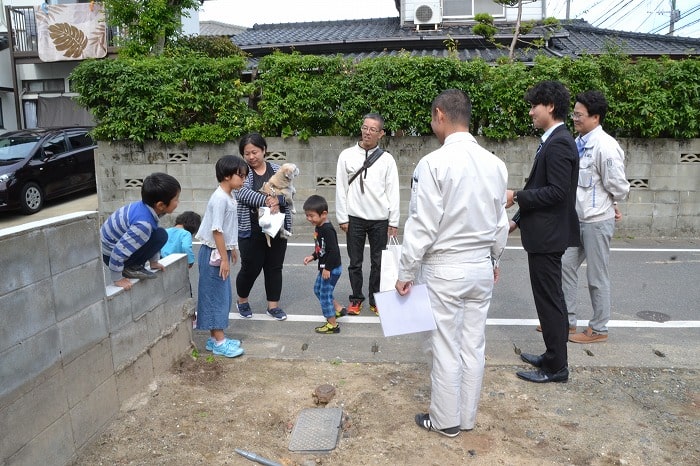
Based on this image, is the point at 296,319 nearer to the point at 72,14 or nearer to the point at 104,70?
the point at 104,70

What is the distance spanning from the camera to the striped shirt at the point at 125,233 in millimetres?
3585

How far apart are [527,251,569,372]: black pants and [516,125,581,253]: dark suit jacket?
92 mm

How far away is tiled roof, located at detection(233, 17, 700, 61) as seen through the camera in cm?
1298

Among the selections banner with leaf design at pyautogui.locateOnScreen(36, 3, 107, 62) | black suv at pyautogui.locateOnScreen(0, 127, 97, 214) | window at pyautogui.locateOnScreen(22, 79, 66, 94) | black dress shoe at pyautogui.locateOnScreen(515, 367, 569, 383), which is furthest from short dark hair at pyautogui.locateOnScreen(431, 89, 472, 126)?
window at pyautogui.locateOnScreen(22, 79, 66, 94)

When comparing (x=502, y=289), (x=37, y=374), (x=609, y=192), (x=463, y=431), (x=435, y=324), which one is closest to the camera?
(x=37, y=374)

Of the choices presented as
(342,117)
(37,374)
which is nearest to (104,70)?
(342,117)

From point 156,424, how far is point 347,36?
1303cm

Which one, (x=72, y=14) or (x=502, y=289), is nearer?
(x=502, y=289)

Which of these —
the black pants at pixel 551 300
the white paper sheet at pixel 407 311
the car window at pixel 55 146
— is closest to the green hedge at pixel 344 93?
the car window at pixel 55 146

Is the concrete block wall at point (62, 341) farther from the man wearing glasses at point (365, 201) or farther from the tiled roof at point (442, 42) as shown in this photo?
the tiled roof at point (442, 42)

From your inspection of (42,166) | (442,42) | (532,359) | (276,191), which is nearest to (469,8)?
(442,42)

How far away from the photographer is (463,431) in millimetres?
3371

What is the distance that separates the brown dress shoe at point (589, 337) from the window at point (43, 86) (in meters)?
17.4

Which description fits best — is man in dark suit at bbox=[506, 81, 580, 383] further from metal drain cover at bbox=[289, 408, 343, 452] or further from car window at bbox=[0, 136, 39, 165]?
car window at bbox=[0, 136, 39, 165]
